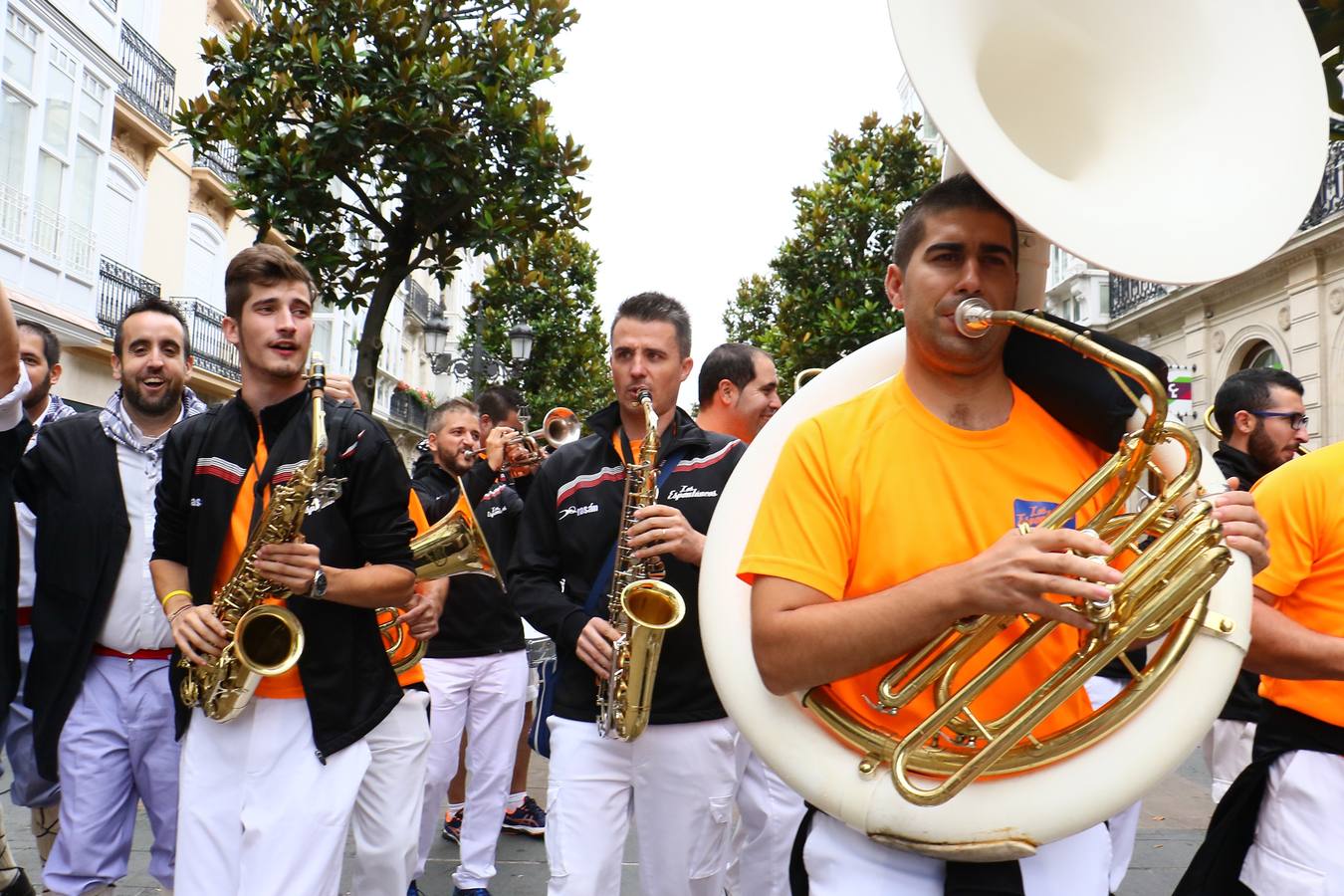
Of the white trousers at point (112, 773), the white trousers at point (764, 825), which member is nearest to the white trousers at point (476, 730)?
the white trousers at point (764, 825)

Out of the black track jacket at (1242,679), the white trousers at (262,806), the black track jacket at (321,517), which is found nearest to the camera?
the white trousers at (262,806)

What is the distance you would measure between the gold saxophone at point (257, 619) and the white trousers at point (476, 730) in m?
2.50

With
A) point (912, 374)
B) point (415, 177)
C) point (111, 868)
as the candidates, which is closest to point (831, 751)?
point (912, 374)

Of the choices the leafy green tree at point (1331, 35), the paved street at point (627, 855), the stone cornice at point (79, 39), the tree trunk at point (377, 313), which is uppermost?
the stone cornice at point (79, 39)

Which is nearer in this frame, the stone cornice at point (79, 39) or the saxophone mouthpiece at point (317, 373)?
the saxophone mouthpiece at point (317, 373)

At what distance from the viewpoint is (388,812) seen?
4.20 metres

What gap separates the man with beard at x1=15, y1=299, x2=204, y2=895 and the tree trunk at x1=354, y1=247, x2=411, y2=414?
15.0ft

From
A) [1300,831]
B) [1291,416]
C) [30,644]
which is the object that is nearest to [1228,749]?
[1291,416]

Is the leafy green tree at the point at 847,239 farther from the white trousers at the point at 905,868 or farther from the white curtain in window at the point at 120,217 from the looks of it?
the white trousers at the point at 905,868

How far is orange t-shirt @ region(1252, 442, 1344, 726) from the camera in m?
2.86

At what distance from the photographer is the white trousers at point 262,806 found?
3199 mm

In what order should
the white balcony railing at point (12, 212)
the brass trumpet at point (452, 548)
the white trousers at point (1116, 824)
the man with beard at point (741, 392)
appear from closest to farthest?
the white trousers at point (1116, 824) < the brass trumpet at point (452, 548) < the man with beard at point (741, 392) < the white balcony railing at point (12, 212)

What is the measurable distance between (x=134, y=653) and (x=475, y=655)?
7.20ft

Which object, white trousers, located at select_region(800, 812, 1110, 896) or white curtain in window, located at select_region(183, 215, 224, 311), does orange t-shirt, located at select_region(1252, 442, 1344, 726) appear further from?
white curtain in window, located at select_region(183, 215, 224, 311)
